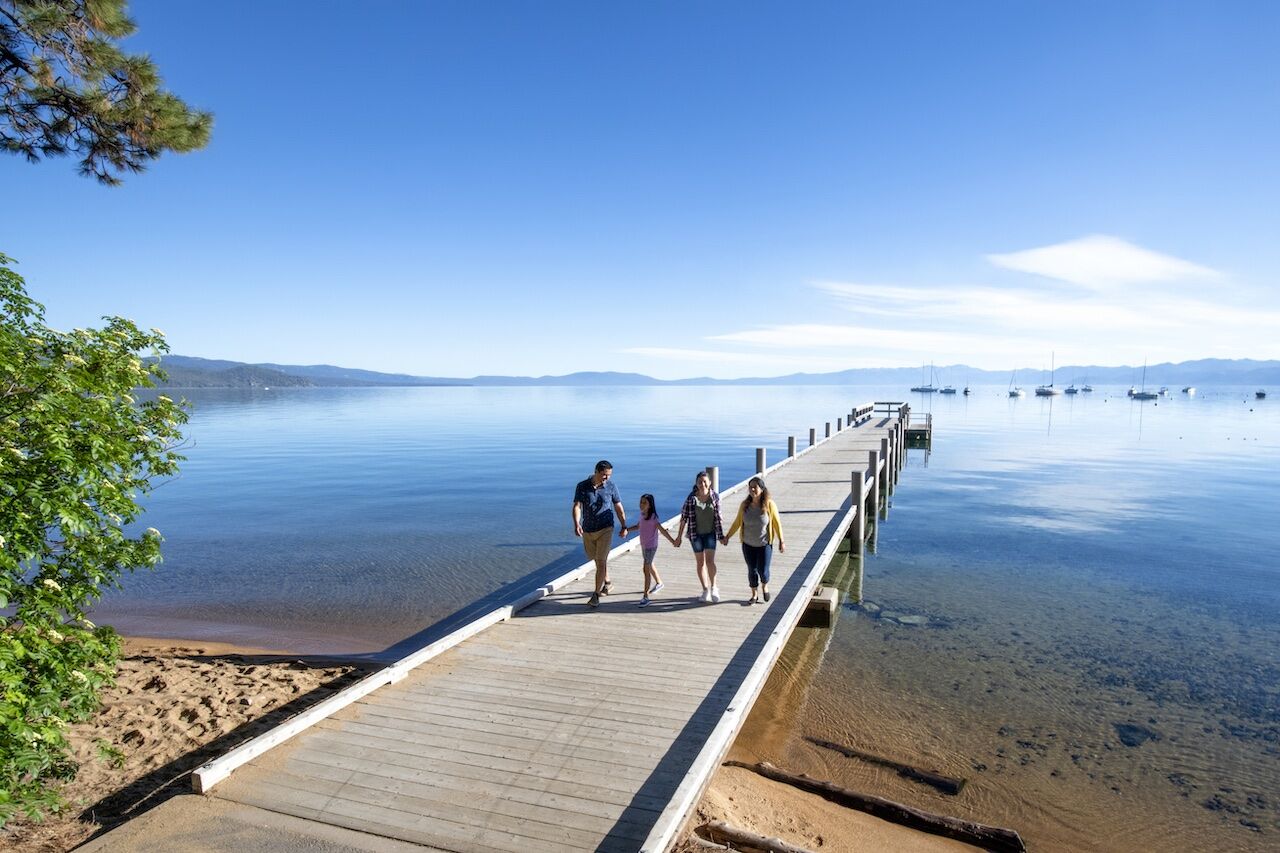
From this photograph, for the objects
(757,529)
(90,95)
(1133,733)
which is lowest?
(1133,733)

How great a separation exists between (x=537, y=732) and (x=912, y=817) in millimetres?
4090

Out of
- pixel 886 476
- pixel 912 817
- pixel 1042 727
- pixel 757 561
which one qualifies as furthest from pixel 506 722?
pixel 886 476

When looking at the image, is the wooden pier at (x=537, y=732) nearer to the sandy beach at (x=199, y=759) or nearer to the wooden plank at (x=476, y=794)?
the wooden plank at (x=476, y=794)

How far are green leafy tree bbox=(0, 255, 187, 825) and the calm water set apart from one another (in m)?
7.29

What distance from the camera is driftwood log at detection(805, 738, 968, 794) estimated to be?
8.12 m

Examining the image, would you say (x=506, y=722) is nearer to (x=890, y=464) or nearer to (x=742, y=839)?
(x=742, y=839)

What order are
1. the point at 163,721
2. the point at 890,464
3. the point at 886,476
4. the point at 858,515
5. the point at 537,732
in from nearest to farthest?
1. the point at 537,732
2. the point at 163,721
3. the point at 858,515
4. the point at 886,476
5. the point at 890,464

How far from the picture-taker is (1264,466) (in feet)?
129

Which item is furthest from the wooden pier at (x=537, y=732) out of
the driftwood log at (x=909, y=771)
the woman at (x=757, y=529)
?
the driftwood log at (x=909, y=771)

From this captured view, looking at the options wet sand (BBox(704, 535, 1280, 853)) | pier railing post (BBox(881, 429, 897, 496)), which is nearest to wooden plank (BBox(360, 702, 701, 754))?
wet sand (BBox(704, 535, 1280, 853))

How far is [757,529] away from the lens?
9297 millimetres

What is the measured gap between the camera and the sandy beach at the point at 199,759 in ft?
20.3

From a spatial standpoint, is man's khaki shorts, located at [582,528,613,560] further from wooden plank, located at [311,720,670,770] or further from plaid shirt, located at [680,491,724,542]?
wooden plank, located at [311,720,670,770]

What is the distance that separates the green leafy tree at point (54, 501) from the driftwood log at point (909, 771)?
8.06 meters
